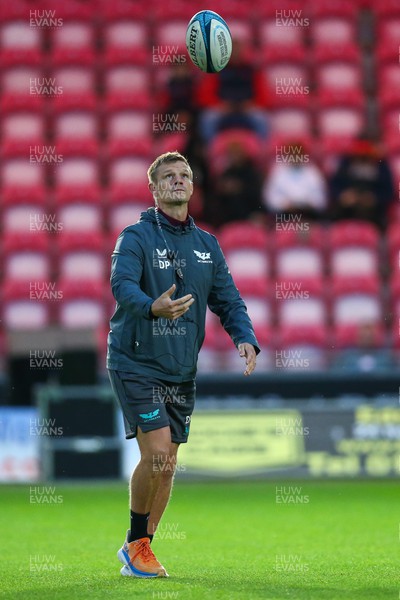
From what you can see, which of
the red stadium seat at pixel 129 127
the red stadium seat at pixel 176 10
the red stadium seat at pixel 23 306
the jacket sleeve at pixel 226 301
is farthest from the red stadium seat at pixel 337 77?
the jacket sleeve at pixel 226 301

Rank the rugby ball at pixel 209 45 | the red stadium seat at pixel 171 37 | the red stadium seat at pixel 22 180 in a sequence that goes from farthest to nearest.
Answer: the red stadium seat at pixel 171 37 < the red stadium seat at pixel 22 180 < the rugby ball at pixel 209 45

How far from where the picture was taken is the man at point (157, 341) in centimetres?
605

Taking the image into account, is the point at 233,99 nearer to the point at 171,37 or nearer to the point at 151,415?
the point at 171,37

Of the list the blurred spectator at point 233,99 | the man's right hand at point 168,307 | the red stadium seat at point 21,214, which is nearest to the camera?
the man's right hand at point 168,307

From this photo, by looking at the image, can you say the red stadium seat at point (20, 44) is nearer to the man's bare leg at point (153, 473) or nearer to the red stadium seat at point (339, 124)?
the red stadium seat at point (339, 124)

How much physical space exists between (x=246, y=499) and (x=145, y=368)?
17.0 ft

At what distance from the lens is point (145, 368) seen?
6.11 meters

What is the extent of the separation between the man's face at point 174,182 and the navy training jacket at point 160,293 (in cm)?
13

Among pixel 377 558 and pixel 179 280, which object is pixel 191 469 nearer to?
pixel 377 558

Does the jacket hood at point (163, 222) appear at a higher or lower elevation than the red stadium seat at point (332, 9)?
lower

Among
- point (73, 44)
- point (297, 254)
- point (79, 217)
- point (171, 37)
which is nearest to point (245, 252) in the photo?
point (297, 254)

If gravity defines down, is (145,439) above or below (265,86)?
below

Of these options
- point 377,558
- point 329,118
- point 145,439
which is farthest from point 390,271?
point 145,439

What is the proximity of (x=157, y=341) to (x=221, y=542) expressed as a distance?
7.56 feet
